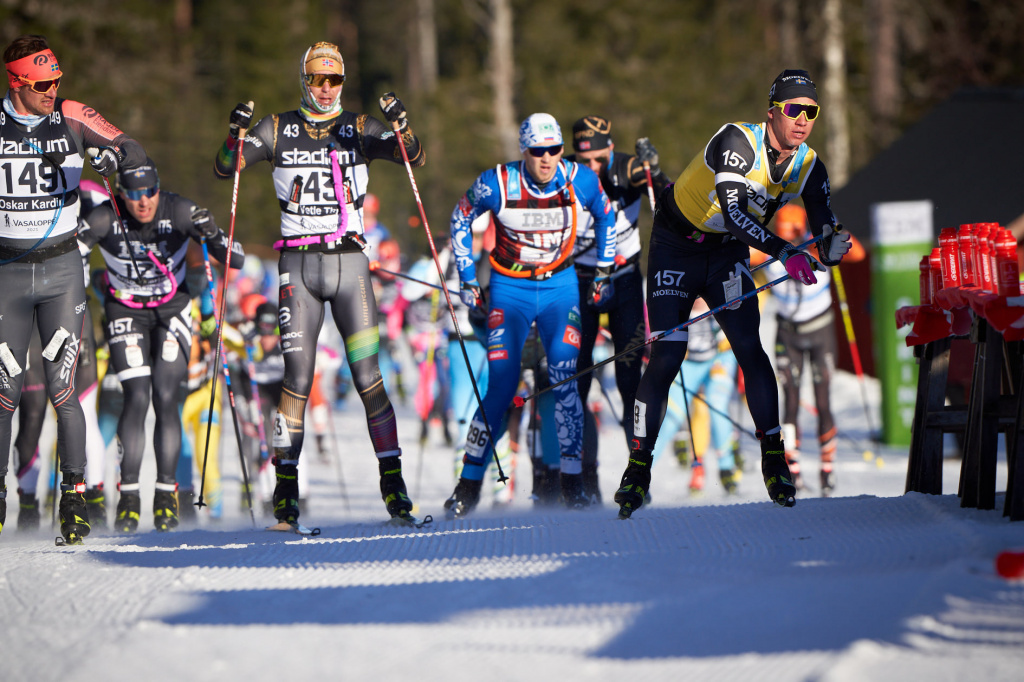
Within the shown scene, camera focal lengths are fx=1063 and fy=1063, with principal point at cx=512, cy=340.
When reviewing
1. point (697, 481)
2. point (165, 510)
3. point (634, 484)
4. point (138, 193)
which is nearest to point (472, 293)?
point (634, 484)

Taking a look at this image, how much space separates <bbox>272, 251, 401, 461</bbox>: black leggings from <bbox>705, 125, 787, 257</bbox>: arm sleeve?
191cm

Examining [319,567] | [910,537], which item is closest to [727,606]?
[910,537]

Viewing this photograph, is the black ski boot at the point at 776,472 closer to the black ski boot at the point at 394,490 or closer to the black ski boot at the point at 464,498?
the black ski boot at the point at 464,498

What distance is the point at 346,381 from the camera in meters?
14.1

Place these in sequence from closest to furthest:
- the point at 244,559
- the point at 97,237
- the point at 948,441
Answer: the point at 244,559
the point at 97,237
the point at 948,441

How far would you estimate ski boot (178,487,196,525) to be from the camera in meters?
7.02

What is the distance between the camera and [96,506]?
6668 millimetres

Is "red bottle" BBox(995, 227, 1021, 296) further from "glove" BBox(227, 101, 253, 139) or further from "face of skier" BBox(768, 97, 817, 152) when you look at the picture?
"glove" BBox(227, 101, 253, 139)

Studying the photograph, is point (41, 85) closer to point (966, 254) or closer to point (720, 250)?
point (720, 250)

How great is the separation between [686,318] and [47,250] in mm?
3195

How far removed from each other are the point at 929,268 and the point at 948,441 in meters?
5.39

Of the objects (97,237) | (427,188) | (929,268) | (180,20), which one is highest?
(180,20)

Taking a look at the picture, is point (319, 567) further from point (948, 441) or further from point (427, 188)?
point (427, 188)

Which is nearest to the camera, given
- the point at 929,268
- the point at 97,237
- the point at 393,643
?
the point at 393,643
